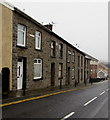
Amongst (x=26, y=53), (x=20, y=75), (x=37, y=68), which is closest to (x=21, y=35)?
(x=26, y=53)

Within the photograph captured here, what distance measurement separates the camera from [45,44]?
19141 millimetres

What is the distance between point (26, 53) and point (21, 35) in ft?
5.06

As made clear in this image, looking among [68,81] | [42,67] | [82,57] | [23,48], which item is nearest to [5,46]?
[23,48]

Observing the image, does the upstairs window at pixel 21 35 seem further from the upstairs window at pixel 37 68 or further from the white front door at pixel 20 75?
the upstairs window at pixel 37 68

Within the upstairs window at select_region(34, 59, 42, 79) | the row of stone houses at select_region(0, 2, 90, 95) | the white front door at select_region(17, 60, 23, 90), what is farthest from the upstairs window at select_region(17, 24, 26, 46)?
the upstairs window at select_region(34, 59, 42, 79)

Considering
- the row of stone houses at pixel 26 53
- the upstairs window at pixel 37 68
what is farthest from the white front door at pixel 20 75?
the upstairs window at pixel 37 68

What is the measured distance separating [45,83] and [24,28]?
6358 millimetres

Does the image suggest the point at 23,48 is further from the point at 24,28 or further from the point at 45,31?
the point at 45,31

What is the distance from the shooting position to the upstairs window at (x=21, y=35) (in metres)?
14.7

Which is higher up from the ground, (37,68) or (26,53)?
(26,53)

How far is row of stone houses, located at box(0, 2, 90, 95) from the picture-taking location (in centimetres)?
1305

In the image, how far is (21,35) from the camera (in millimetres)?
15156

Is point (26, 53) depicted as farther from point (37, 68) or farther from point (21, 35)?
point (37, 68)

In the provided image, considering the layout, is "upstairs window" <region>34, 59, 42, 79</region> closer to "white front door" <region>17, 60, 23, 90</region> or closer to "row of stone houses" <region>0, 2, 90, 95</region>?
"row of stone houses" <region>0, 2, 90, 95</region>
